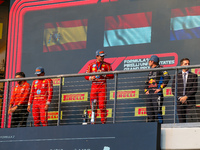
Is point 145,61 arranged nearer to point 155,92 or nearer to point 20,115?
point 155,92

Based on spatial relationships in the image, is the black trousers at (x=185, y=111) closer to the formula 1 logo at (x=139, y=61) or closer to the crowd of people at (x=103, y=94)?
the crowd of people at (x=103, y=94)

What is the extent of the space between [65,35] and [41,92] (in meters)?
2.02

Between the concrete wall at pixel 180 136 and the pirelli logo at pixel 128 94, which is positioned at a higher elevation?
the pirelli logo at pixel 128 94

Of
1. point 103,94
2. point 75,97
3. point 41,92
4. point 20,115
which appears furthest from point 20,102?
point 103,94

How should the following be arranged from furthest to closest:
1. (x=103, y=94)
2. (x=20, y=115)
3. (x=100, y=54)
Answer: (x=20, y=115), (x=100, y=54), (x=103, y=94)

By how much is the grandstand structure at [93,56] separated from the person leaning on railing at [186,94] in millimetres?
192

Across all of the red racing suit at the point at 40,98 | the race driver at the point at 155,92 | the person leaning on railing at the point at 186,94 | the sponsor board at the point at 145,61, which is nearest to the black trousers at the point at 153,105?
the race driver at the point at 155,92

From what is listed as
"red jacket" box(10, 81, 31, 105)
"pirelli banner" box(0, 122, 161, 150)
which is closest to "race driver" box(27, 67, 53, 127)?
"red jacket" box(10, 81, 31, 105)

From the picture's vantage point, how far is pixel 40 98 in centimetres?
1058

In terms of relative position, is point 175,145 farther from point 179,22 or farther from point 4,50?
point 4,50

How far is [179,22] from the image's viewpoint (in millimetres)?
10914

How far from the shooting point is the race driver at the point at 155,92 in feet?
30.6

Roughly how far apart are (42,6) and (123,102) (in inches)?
124

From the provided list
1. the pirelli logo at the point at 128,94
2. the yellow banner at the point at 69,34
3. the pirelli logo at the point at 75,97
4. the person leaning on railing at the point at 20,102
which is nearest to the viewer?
the person leaning on railing at the point at 20,102
